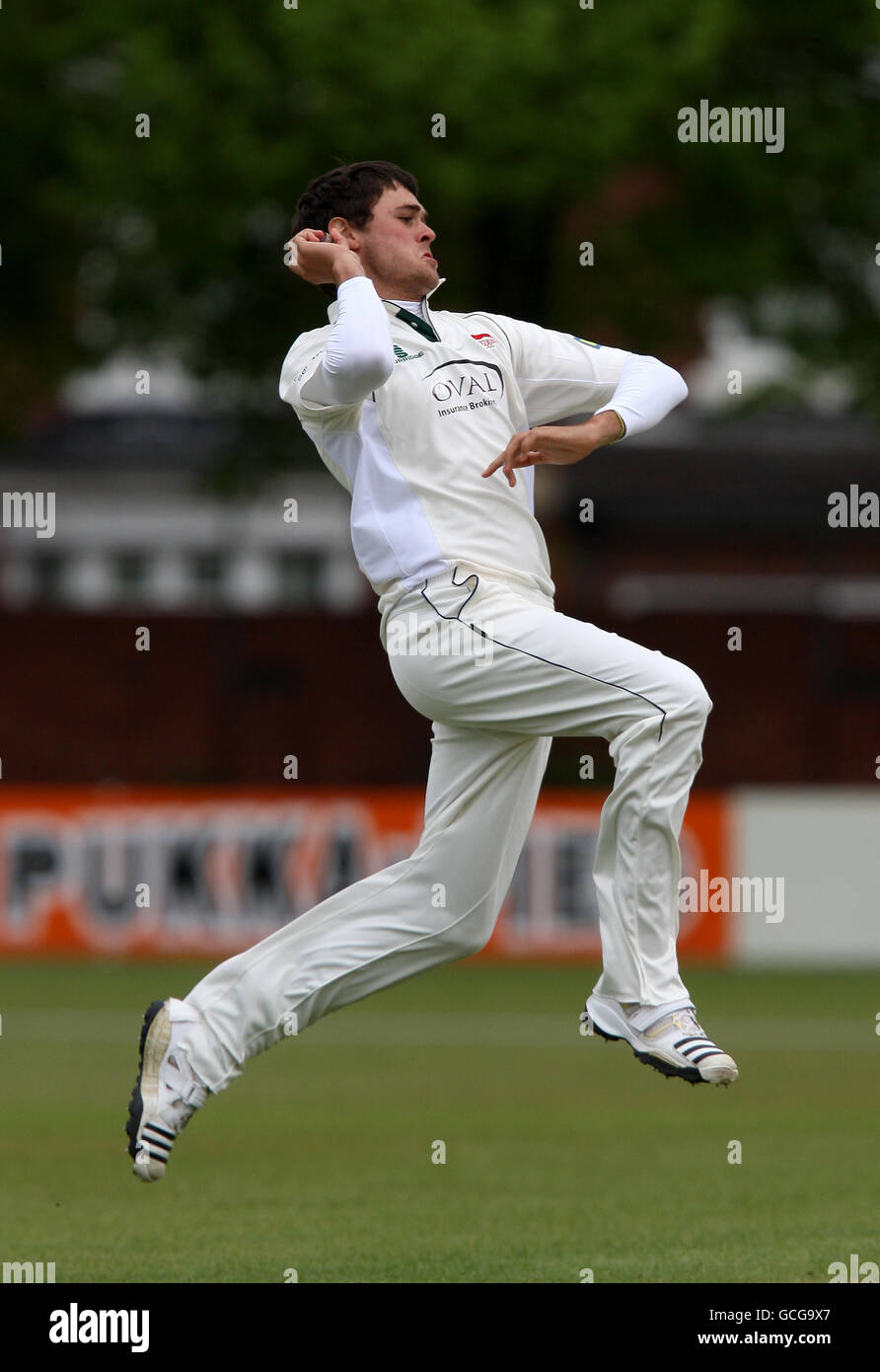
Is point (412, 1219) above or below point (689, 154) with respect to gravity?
below

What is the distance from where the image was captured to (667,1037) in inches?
237

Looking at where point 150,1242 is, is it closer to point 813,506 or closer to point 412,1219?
point 412,1219

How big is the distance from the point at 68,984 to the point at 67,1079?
4.27 m

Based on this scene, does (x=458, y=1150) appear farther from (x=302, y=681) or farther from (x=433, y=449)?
(x=302, y=681)

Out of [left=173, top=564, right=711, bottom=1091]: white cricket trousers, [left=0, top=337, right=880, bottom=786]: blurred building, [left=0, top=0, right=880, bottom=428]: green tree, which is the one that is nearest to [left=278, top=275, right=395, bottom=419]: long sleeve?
[left=173, top=564, right=711, bottom=1091]: white cricket trousers

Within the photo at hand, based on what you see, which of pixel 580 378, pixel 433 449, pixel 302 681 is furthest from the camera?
pixel 302 681

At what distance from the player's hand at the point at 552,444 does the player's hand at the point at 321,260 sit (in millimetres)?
713

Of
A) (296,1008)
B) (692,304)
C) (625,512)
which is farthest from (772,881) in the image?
(625,512)

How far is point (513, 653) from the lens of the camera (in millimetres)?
6188

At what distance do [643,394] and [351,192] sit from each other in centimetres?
104

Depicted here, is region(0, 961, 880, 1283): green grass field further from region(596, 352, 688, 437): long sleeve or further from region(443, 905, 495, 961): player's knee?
region(596, 352, 688, 437): long sleeve
